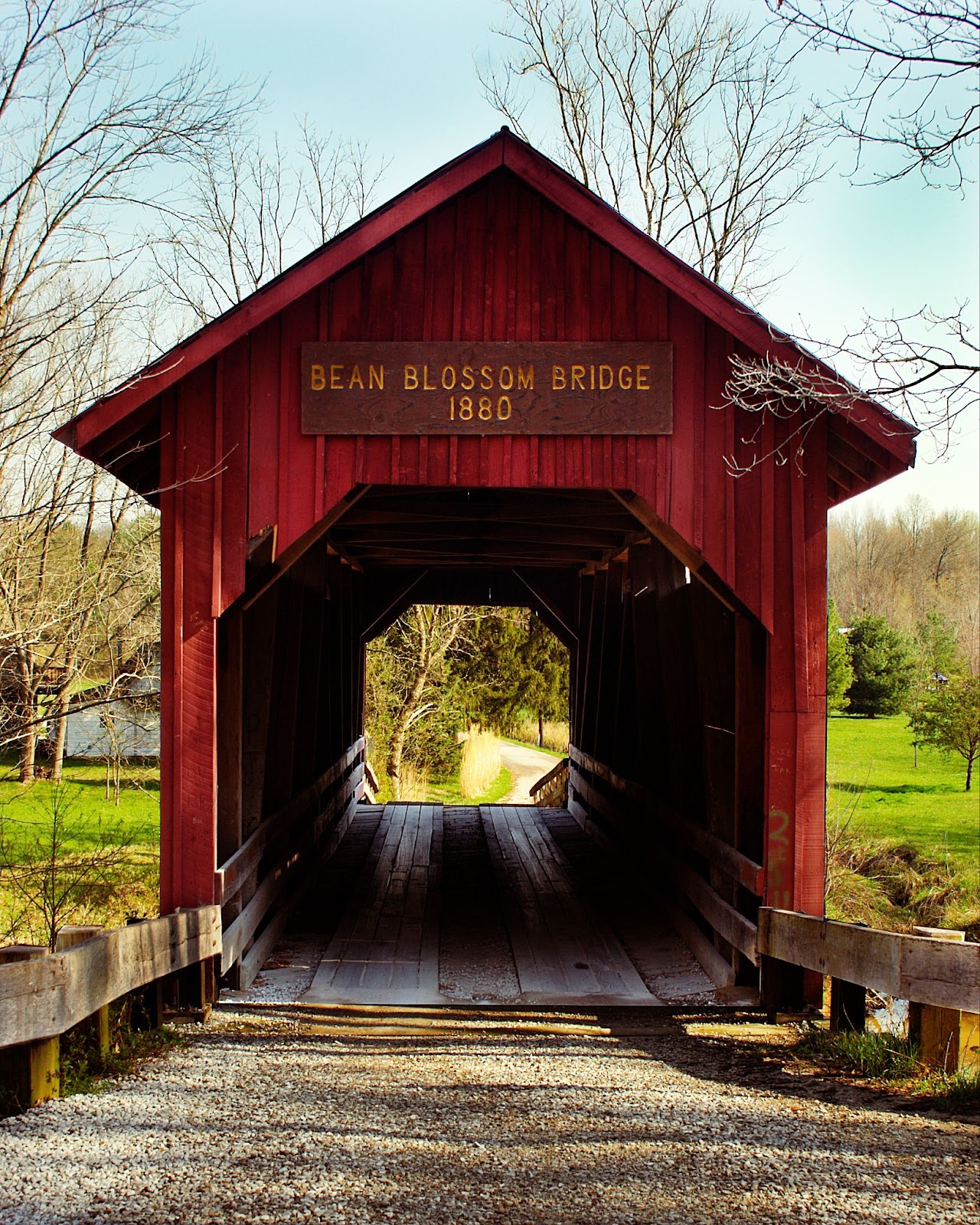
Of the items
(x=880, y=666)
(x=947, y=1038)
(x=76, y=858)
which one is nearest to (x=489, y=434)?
(x=947, y=1038)

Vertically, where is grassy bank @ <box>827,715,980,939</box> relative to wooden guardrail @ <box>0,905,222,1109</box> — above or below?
below

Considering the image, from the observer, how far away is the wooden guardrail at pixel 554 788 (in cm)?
1694

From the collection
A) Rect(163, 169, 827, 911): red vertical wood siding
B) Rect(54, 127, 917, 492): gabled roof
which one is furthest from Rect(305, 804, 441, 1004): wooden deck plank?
Rect(54, 127, 917, 492): gabled roof

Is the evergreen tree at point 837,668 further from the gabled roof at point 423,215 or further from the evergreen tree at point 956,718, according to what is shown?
the gabled roof at point 423,215

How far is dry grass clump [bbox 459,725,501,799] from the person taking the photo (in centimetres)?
2420

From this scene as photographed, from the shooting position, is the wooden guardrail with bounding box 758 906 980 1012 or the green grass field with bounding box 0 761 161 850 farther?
the green grass field with bounding box 0 761 161 850

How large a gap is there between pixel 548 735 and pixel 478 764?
1431 centimetres

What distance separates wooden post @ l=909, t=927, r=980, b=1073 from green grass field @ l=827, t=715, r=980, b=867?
8.67 m

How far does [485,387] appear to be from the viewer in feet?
19.9

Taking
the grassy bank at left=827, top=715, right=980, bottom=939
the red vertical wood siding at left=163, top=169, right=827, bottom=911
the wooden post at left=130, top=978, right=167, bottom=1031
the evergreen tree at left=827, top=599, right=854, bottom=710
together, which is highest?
the red vertical wood siding at left=163, top=169, right=827, bottom=911

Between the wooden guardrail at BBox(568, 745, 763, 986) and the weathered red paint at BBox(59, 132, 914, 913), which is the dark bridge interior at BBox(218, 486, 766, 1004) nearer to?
the wooden guardrail at BBox(568, 745, 763, 986)

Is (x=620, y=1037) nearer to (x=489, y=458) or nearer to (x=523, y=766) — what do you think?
(x=489, y=458)

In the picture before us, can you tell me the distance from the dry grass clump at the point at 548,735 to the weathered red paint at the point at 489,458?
93.4 feet

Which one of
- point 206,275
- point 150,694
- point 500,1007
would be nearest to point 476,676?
point 206,275
